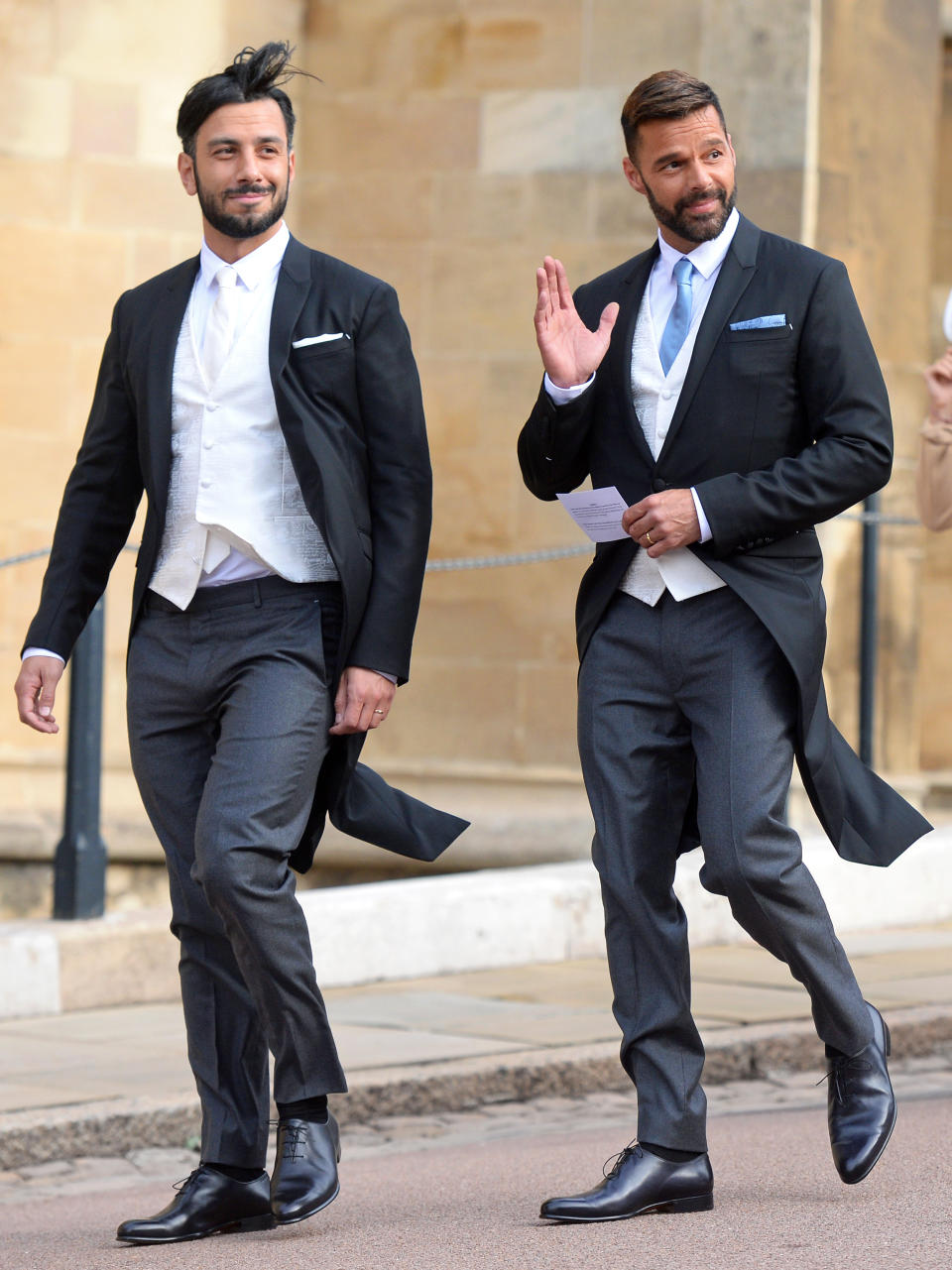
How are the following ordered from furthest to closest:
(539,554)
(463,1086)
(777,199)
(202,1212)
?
(777,199), (539,554), (463,1086), (202,1212)

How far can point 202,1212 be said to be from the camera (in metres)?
3.97

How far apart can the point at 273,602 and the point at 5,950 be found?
2636mm

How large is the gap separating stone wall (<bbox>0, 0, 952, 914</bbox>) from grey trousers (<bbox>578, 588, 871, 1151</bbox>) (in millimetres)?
4873

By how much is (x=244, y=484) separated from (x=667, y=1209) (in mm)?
1493

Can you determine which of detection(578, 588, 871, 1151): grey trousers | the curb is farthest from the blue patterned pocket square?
the curb

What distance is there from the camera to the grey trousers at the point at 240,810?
386cm

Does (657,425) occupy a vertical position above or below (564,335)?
below

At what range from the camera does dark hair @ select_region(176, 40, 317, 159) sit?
13.4ft

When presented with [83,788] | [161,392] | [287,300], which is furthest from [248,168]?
[83,788]

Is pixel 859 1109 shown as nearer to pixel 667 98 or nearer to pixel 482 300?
pixel 667 98

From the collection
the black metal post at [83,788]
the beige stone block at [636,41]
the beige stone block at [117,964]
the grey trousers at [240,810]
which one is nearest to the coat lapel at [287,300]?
the grey trousers at [240,810]

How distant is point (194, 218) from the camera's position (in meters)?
9.04

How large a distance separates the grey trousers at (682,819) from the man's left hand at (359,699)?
384 millimetres

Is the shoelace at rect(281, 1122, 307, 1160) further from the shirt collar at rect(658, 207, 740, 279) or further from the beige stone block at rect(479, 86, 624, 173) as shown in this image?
the beige stone block at rect(479, 86, 624, 173)
